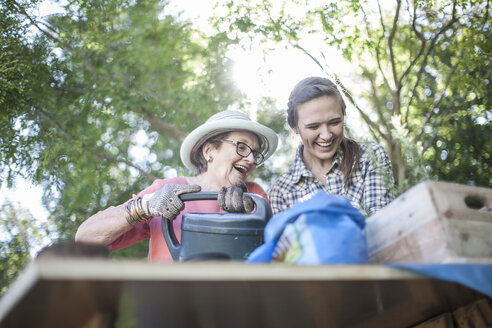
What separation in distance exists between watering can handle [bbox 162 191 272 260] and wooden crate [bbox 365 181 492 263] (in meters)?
0.55

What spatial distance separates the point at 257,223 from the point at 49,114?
3096 mm

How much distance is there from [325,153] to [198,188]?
0.83 meters

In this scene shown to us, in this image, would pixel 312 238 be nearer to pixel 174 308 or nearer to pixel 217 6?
pixel 174 308

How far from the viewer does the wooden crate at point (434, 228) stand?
105 centimetres

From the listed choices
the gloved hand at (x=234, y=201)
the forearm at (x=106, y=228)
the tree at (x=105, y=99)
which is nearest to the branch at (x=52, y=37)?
the tree at (x=105, y=99)

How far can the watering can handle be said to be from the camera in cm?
170

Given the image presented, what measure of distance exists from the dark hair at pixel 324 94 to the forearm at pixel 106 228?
106 cm

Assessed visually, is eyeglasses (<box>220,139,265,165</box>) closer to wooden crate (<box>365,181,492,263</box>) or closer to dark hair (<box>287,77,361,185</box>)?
dark hair (<box>287,77,361,185</box>)

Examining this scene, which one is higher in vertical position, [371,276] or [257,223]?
[257,223]

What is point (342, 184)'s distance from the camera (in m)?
2.36

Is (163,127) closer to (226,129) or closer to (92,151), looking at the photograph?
(92,151)

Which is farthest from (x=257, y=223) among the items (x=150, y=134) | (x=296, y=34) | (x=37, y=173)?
(x=150, y=134)

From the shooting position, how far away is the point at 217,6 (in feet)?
13.9

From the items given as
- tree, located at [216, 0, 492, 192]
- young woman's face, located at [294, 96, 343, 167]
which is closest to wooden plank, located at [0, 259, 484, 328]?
young woman's face, located at [294, 96, 343, 167]
